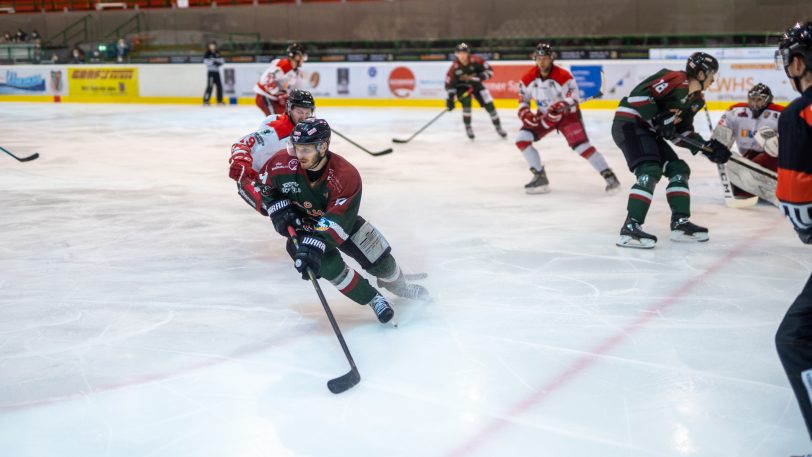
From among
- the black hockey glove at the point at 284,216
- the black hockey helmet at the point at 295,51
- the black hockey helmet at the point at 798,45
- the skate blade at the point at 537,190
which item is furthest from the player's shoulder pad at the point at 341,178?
the black hockey helmet at the point at 295,51

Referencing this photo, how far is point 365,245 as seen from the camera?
10.3ft

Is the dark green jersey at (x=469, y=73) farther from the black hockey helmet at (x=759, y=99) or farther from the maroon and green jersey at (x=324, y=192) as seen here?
the maroon and green jersey at (x=324, y=192)

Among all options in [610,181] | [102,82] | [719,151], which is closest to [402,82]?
[102,82]

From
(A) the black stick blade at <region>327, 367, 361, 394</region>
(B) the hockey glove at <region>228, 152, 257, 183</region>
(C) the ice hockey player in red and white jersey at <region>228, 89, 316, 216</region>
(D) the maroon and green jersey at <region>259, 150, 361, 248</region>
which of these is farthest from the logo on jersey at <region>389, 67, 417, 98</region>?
(A) the black stick blade at <region>327, 367, 361, 394</region>

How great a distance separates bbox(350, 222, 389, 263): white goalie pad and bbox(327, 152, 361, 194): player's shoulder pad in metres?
0.29

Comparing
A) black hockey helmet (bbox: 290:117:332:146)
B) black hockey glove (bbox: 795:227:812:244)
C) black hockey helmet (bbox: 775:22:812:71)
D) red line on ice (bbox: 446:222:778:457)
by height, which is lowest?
red line on ice (bbox: 446:222:778:457)

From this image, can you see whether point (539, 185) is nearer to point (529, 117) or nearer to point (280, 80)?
point (529, 117)

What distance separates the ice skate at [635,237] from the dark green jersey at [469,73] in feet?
18.6

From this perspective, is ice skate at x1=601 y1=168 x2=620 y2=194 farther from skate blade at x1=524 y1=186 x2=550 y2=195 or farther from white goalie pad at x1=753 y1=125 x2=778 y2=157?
white goalie pad at x1=753 y1=125 x2=778 y2=157

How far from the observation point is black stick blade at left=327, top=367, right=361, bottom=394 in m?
2.49

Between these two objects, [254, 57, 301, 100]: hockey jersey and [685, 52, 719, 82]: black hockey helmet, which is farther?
[254, 57, 301, 100]: hockey jersey

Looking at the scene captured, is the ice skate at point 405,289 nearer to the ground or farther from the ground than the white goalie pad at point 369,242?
nearer to the ground

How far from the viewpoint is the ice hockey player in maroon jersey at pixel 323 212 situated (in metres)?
2.78

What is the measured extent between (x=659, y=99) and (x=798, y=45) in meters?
2.49
